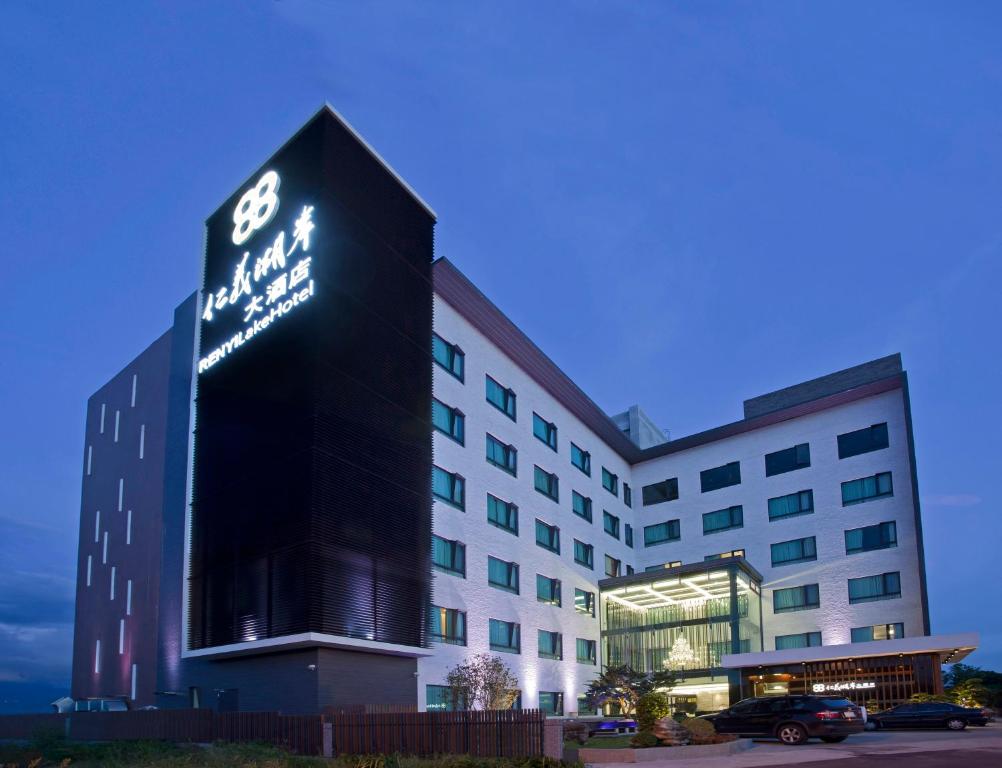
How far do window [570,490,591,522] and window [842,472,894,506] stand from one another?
13.7 meters

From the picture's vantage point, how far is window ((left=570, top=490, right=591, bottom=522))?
4912 centimetres

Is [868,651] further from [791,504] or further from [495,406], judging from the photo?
[495,406]

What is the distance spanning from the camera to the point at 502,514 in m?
41.1

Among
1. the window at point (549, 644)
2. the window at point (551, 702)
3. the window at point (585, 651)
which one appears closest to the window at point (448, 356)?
the window at point (549, 644)

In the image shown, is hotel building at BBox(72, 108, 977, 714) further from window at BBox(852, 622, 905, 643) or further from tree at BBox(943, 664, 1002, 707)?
tree at BBox(943, 664, 1002, 707)

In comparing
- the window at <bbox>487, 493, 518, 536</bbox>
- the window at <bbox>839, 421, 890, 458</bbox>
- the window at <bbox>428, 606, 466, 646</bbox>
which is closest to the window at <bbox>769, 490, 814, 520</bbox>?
the window at <bbox>839, 421, 890, 458</bbox>

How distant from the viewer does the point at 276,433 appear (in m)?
30.4

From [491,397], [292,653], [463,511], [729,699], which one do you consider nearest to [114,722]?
[292,653]

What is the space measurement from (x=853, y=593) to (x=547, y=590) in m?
16.4

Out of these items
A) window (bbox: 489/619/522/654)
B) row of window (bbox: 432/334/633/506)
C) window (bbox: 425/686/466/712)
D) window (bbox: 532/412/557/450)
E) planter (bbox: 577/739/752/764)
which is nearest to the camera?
planter (bbox: 577/739/752/764)

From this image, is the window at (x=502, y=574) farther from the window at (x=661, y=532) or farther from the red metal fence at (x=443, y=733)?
the window at (x=661, y=532)

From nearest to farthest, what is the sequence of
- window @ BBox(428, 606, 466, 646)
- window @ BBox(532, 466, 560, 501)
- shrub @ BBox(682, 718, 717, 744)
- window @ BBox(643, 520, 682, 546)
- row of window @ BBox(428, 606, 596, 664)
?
shrub @ BBox(682, 718, 717, 744) → window @ BBox(428, 606, 466, 646) → row of window @ BBox(428, 606, 596, 664) → window @ BBox(532, 466, 560, 501) → window @ BBox(643, 520, 682, 546)

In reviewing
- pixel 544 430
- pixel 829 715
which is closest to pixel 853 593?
pixel 544 430

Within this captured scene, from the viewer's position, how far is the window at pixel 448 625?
111ft
